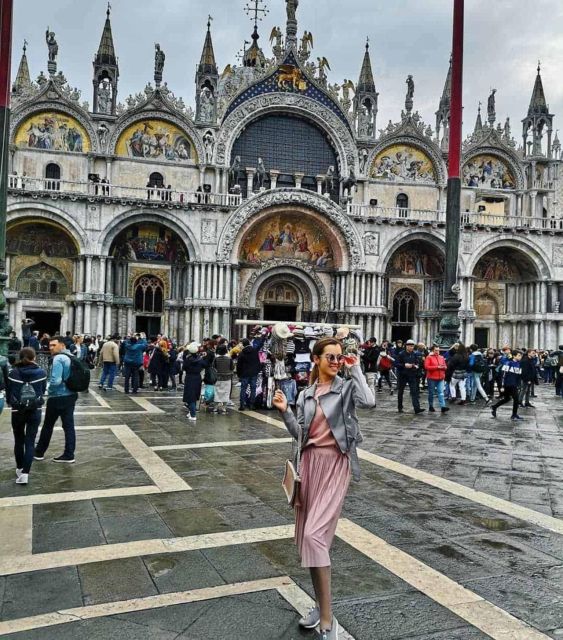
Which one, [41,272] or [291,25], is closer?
[41,272]

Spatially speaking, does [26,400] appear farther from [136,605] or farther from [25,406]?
[136,605]

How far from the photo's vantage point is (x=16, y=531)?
5281mm

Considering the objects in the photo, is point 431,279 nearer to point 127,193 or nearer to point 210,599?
point 127,193

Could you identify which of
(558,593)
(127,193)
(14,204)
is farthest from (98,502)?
(127,193)

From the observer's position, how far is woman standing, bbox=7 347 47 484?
6812 millimetres

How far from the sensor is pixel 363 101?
3328cm

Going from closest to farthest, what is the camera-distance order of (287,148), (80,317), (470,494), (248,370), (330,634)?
(330,634)
(470,494)
(248,370)
(80,317)
(287,148)

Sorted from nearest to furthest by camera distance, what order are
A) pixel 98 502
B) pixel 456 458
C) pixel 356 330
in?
pixel 98 502 < pixel 456 458 < pixel 356 330

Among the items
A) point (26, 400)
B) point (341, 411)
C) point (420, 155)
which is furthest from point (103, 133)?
point (341, 411)

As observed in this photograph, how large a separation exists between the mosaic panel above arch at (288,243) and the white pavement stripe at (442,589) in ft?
84.3

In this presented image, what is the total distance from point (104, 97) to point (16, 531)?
2829 cm

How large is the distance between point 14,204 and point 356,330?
17.7m

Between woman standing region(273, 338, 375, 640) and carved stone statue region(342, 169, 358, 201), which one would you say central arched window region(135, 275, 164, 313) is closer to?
carved stone statue region(342, 169, 358, 201)

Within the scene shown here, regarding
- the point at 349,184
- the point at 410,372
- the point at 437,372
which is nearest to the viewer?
the point at 410,372
